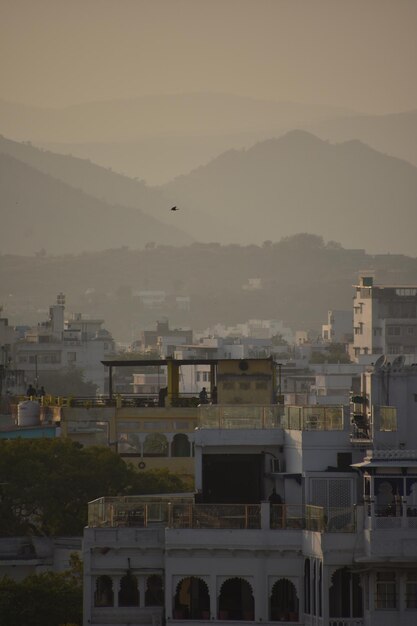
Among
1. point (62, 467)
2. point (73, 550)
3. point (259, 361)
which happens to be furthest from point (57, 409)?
point (73, 550)

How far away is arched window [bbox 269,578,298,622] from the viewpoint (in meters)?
35.4

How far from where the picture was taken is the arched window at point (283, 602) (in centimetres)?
3544

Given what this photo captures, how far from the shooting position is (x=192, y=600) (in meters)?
35.9

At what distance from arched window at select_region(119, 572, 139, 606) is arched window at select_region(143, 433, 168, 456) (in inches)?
1590

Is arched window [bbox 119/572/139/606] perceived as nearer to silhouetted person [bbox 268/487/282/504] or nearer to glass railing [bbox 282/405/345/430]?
silhouetted person [bbox 268/487/282/504]

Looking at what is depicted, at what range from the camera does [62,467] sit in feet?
195

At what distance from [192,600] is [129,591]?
0.96 meters

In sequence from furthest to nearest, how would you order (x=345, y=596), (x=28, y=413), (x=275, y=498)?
1. (x=28, y=413)
2. (x=275, y=498)
3. (x=345, y=596)

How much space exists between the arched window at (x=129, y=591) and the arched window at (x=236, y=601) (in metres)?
1.26

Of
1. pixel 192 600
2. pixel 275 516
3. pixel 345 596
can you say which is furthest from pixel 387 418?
pixel 192 600

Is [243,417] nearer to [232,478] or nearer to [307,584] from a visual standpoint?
[232,478]

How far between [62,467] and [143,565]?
23.4 metres

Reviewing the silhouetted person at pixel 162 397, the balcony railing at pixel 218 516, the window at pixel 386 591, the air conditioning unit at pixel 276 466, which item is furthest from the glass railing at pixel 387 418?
the silhouetted person at pixel 162 397

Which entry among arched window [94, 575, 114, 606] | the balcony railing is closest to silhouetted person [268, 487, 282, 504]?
the balcony railing
